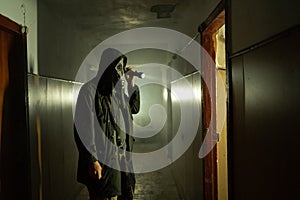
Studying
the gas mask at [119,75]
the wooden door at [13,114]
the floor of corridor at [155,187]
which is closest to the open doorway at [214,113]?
the gas mask at [119,75]

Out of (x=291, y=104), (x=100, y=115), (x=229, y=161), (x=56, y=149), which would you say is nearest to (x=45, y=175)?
(x=56, y=149)

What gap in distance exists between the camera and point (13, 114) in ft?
7.31

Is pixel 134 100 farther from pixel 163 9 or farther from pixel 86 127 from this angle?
pixel 163 9

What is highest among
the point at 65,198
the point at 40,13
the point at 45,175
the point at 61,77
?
the point at 40,13

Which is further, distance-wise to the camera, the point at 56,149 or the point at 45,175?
the point at 56,149

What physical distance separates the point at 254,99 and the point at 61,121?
2.49 m

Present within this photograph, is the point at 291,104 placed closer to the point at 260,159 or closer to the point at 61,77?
the point at 260,159

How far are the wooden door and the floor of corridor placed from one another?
187 centimetres

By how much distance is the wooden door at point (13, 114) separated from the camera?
209 cm

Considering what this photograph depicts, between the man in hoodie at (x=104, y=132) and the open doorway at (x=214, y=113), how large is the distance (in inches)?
24.9

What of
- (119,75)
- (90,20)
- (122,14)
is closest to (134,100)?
(119,75)

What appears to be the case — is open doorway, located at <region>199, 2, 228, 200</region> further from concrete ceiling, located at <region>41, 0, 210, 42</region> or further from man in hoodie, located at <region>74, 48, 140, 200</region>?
man in hoodie, located at <region>74, 48, 140, 200</region>

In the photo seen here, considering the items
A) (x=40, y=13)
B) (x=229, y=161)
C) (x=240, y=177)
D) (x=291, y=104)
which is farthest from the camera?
(x=40, y=13)

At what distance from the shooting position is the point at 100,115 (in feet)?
7.70
